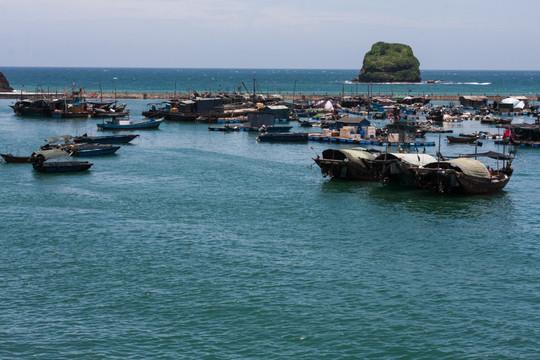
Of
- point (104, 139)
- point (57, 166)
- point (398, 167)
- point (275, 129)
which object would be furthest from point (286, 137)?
point (57, 166)

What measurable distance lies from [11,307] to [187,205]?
22576mm

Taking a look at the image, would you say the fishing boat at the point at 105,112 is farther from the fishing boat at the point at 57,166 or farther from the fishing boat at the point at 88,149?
the fishing boat at the point at 57,166

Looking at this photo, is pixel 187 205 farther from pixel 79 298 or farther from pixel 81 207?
pixel 79 298

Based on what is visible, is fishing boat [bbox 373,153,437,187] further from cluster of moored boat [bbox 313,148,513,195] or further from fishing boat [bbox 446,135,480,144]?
fishing boat [bbox 446,135,480,144]

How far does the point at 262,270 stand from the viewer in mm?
36219

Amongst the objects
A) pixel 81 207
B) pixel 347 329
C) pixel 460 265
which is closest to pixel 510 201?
pixel 460 265

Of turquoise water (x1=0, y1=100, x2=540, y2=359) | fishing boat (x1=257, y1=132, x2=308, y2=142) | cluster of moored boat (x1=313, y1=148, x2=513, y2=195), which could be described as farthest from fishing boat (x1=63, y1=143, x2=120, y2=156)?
cluster of moored boat (x1=313, y1=148, x2=513, y2=195)

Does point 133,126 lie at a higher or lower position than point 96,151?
higher

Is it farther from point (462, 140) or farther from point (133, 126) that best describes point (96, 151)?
point (462, 140)

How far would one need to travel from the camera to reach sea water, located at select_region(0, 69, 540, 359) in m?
28.0

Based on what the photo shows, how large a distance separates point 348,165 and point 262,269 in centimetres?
2807

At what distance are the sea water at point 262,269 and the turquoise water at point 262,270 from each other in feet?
0.37

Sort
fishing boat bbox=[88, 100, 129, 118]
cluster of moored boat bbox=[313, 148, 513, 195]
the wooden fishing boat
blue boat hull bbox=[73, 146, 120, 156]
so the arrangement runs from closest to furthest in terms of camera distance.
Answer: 1. cluster of moored boat bbox=[313, 148, 513, 195]
2. the wooden fishing boat
3. blue boat hull bbox=[73, 146, 120, 156]
4. fishing boat bbox=[88, 100, 129, 118]

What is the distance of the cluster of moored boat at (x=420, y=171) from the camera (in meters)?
55.4
